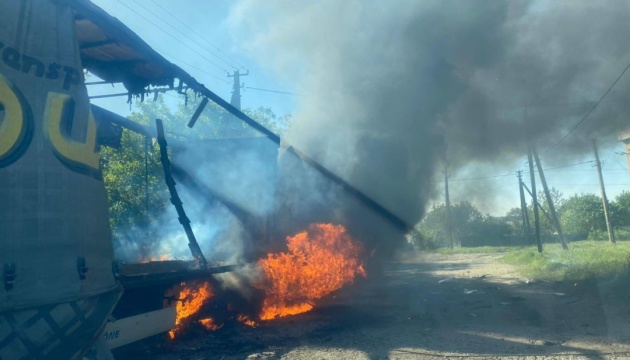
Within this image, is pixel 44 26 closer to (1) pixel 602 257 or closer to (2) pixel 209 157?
(2) pixel 209 157

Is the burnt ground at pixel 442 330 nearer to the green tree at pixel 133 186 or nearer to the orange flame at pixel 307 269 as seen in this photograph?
the orange flame at pixel 307 269

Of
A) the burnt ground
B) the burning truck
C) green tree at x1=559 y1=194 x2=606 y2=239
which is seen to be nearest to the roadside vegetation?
green tree at x1=559 y1=194 x2=606 y2=239

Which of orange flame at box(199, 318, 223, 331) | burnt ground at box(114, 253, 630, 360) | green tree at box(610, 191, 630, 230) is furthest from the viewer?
green tree at box(610, 191, 630, 230)

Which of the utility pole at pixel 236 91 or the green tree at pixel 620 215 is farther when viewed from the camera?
the green tree at pixel 620 215

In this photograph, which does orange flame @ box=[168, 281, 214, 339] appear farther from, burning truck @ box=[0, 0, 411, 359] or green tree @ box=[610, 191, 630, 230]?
green tree @ box=[610, 191, 630, 230]

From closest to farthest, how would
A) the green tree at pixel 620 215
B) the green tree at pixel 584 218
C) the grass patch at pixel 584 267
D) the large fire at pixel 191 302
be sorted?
1. the large fire at pixel 191 302
2. the grass patch at pixel 584 267
3. the green tree at pixel 620 215
4. the green tree at pixel 584 218

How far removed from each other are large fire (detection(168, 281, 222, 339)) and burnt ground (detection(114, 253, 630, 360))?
334 millimetres

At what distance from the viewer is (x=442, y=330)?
29.2 feet

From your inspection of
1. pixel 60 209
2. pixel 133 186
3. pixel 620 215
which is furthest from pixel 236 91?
pixel 620 215

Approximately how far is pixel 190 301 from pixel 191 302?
0.24 ft

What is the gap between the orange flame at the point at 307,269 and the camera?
1070 cm

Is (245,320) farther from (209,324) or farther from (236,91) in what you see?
(236,91)

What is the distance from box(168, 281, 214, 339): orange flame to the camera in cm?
820

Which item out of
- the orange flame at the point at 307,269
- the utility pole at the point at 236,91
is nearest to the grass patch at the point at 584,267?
the orange flame at the point at 307,269
